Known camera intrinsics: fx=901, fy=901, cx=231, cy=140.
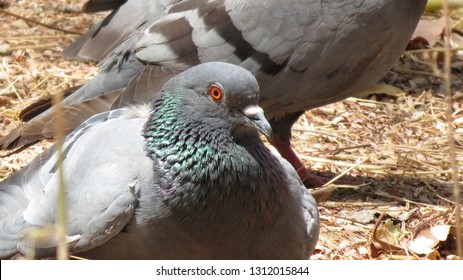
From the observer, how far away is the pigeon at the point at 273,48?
5.62 m

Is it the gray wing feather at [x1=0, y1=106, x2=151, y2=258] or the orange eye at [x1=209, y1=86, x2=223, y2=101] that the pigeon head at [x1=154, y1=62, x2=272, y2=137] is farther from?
the gray wing feather at [x1=0, y1=106, x2=151, y2=258]

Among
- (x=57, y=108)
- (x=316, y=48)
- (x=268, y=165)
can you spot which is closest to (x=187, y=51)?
(x=316, y=48)

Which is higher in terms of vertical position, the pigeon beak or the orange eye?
the orange eye

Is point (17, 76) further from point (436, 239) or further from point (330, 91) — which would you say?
point (436, 239)

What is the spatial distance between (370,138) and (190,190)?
315cm

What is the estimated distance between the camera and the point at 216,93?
14.1 ft

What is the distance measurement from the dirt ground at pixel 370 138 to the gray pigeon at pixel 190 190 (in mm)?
1112

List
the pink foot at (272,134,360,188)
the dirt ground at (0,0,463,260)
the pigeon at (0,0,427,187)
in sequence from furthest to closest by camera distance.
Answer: the pink foot at (272,134,360,188)
the pigeon at (0,0,427,187)
the dirt ground at (0,0,463,260)

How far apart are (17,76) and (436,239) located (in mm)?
4000

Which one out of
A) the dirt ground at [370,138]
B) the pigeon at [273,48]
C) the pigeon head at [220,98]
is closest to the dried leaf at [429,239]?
the dirt ground at [370,138]

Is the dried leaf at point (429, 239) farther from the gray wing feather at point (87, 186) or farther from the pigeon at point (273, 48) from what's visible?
the gray wing feather at point (87, 186)

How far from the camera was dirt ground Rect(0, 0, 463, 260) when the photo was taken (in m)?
5.43

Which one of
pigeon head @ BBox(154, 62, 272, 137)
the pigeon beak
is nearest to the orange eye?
pigeon head @ BBox(154, 62, 272, 137)

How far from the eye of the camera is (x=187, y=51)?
18.9 ft
